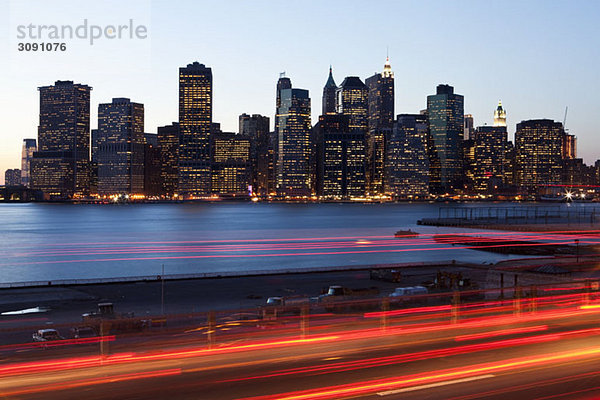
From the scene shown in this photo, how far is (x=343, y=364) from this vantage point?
551 inches

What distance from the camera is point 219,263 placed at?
82.1 meters

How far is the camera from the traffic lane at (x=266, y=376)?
38.8ft

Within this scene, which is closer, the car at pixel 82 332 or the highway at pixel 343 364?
the highway at pixel 343 364

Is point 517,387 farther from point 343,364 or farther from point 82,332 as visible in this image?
point 82,332

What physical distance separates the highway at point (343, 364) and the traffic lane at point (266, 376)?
0.02m

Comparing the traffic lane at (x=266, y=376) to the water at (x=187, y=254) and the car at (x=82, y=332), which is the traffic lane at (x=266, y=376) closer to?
the car at (x=82, y=332)

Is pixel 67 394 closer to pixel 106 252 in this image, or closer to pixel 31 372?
pixel 31 372

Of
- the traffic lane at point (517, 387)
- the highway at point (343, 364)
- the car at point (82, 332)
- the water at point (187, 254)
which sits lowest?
the water at point (187, 254)

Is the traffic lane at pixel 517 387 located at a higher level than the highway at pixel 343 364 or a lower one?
higher

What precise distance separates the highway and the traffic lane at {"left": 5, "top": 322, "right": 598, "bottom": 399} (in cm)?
2

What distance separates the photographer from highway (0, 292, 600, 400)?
1170 cm

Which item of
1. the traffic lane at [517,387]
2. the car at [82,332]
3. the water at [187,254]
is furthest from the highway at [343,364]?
the water at [187,254]

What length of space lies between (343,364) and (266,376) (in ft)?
6.74

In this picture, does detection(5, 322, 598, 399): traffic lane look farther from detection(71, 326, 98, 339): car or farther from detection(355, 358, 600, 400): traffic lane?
detection(71, 326, 98, 339): car
